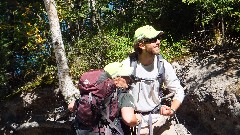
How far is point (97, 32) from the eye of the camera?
10.9 metres

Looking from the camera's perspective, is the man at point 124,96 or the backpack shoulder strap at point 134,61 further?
the backpack shoulder strap at point 134,61

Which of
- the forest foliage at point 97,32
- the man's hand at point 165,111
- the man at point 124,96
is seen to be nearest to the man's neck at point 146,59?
the man at point 124,96

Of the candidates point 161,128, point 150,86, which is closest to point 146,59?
point 150,86

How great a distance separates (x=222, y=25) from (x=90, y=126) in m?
5.52

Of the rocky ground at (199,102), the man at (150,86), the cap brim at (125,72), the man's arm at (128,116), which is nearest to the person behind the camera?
the man's arm at (128,116)

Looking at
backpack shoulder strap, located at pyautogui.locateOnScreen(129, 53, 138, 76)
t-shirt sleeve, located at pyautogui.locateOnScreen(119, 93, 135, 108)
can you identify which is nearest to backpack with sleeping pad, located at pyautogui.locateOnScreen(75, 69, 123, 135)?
t-shirt sleeve, located at pyautogui.locateOnScreen(119, 93, 135, 108)

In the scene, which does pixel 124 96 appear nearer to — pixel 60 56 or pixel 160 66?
pixel 160 66

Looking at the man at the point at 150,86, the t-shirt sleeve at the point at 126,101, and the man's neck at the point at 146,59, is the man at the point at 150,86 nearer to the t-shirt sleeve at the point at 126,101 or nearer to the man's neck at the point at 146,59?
the man's neck at the point at 146,59

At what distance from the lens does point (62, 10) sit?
11.3 metres

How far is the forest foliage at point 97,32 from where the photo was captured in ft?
28.5

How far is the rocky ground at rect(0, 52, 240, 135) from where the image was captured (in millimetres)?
6805

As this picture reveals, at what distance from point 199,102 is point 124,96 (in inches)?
161

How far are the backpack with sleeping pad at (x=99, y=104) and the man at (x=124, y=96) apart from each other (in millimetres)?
69

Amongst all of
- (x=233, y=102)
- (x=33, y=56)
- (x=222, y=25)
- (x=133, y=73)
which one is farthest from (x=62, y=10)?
(x=133, y=73)
